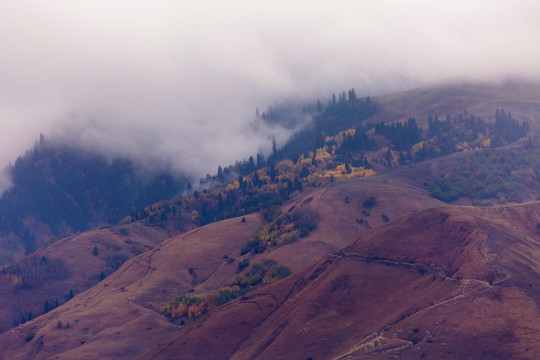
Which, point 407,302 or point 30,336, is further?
point 30,336

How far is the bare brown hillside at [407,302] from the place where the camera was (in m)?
102

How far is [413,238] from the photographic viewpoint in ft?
457

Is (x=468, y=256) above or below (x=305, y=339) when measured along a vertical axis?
above

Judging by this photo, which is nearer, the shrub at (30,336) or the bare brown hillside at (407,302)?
the bare brown hillside at (407,302)

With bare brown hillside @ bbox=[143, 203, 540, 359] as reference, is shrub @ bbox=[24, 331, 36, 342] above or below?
below

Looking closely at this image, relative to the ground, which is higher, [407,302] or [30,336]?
[407,302]

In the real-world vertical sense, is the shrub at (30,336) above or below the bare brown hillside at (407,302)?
below

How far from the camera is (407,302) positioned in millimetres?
119125

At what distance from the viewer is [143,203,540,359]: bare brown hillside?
10175cm

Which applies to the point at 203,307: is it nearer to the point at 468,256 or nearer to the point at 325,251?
the point at 325,251

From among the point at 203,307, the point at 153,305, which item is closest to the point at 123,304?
the point at 153,305

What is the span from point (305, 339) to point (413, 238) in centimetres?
3134

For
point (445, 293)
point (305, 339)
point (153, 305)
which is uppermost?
point (445, 293)

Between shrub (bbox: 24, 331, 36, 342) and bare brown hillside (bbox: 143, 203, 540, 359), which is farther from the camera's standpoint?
shrub (bbox: 24, 331, 36, 342)
